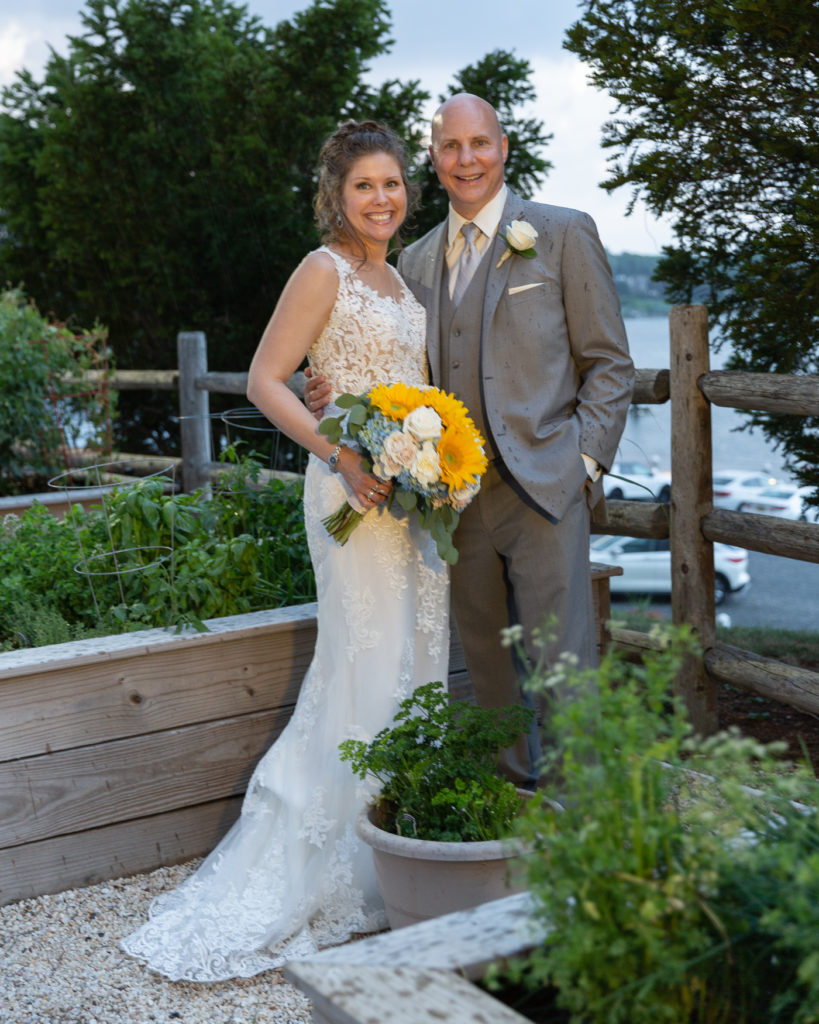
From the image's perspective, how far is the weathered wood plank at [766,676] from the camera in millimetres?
3988

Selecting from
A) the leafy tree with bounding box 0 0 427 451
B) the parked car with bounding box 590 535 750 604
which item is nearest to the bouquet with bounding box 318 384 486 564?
the leafy tree with bounding box 0 0 427 451

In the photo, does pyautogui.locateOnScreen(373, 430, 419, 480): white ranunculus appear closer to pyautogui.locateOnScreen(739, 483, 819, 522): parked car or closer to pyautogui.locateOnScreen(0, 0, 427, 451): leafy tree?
pyautogui.locateOnScreen(0, 0, 427, 451): leafy tree

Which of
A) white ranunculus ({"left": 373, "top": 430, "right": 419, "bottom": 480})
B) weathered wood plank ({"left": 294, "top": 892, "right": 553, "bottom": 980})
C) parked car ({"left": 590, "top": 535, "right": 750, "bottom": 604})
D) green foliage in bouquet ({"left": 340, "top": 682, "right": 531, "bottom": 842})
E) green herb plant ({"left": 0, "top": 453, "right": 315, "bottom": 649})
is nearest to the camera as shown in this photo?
weathered wood plank ({"left": 294, "top": 892, "right": 553, "bottom": 980})

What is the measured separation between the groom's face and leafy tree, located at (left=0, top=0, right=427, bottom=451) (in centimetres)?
627

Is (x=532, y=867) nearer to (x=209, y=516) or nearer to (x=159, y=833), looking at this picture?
(x=159, y=833)

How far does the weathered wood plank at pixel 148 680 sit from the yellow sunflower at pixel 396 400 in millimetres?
1097

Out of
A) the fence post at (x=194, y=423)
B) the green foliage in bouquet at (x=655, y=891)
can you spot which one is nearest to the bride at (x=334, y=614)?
the green foliage in bouquet at (x=655, y=891)

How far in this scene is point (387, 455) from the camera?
105 inches

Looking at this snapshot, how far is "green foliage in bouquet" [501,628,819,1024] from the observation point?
Result: 1303mm

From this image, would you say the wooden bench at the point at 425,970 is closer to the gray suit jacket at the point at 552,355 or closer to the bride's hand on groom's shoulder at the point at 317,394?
the gray suit jacket at the point at 552,355

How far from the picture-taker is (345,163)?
2.96 metres

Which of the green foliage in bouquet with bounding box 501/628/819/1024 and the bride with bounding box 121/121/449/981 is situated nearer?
the green foliage in bouquet with bounding box 501/628/819/1024

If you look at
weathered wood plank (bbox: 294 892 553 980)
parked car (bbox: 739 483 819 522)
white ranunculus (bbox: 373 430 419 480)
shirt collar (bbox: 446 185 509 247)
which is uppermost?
shirt collar (bbox: 446 185 509 247)

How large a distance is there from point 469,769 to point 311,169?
7770mm
